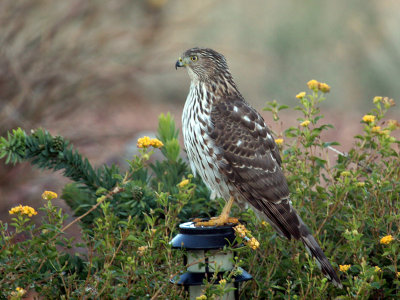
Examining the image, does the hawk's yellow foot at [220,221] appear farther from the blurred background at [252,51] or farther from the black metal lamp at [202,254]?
the blurred background at [252,51]

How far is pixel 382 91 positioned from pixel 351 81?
60 cm

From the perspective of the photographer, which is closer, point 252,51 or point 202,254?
point 202,254

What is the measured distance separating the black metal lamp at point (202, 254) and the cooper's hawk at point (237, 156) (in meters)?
0.38

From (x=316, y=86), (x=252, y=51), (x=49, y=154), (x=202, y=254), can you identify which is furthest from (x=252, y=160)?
(x=252, y=51)

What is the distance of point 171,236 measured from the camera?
3.21 metres

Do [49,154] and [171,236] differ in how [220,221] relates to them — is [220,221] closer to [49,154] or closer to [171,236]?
[171,236]

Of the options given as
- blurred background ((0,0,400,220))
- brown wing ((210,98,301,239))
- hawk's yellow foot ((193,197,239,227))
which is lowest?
hawk's yellow foot ((193,197,239,227))

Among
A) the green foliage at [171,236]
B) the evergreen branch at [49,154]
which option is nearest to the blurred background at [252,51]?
the evergreen branch at [49,154]

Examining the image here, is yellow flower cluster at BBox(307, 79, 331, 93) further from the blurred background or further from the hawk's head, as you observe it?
the blurred background

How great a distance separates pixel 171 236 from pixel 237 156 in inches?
27.2

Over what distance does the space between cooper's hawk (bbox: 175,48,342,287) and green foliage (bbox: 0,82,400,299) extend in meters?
0.14

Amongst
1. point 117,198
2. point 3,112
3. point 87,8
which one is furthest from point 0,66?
point 117,198

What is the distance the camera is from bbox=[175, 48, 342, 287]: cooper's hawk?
3.50 meters

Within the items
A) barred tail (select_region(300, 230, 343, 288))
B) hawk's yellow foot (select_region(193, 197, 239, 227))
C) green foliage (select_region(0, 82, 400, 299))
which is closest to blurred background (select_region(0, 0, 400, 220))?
green foliage (select_region(0, 82, 400, 299))
